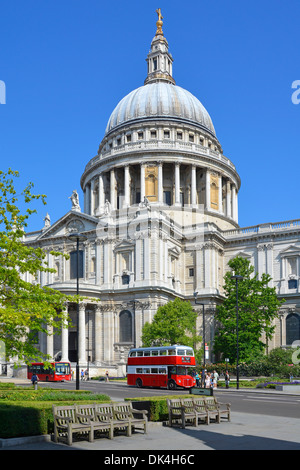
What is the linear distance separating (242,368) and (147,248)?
64.4ft

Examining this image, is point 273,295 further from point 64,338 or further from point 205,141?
point 205,141

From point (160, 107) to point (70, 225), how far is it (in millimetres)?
32342

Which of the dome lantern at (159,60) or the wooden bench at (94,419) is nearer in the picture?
the wooden bench at (94,419)

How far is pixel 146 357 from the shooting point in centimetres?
5056

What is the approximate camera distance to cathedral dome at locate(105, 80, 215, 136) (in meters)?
101

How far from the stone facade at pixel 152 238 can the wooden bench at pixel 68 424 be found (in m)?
53.0

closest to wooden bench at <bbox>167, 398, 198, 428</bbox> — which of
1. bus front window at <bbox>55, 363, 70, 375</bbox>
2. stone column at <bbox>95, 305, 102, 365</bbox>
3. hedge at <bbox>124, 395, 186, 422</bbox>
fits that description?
hedge at <bbox>124, 395, 186, 422</bbox>

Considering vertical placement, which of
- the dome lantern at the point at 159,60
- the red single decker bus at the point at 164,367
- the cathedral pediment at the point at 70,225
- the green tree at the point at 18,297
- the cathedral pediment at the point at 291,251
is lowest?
the red single decker bus at the point at 164,367

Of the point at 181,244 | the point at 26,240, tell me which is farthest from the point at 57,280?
the point at 181,244

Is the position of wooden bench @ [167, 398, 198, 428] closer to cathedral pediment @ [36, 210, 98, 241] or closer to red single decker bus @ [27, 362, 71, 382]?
red single decker bus @ [27, 362, 71, 382]

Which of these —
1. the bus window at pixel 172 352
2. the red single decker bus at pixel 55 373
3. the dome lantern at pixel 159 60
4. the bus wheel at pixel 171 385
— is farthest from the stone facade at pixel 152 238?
the bus wheel at pixel 171 385

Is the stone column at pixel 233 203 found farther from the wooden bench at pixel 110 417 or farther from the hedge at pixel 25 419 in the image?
the hedge at pixel 25 419

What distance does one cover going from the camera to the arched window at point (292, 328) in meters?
74.5

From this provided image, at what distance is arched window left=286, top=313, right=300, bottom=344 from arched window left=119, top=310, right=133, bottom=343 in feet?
68.9
